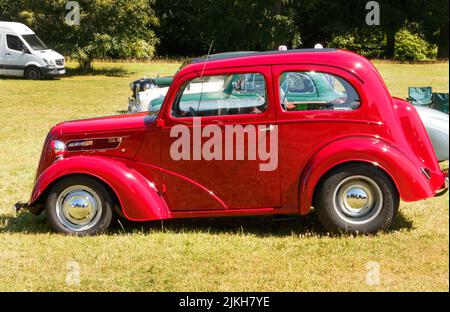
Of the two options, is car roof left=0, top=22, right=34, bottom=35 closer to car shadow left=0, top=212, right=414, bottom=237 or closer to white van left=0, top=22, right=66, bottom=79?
white van left=0, top=22, right=66, bottom=79

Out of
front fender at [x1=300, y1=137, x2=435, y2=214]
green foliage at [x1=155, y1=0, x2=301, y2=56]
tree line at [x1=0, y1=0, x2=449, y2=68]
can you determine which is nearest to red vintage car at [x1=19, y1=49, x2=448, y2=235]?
front fender at [x1=300, y1=137, x2=435, y2=214]

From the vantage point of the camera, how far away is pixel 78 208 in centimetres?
577

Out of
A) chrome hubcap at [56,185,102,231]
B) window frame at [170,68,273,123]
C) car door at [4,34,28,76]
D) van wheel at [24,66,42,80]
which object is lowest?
van wheel at [24,66,42,80]

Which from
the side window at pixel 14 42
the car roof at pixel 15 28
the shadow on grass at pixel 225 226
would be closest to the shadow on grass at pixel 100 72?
the car roof at pixel 15 28

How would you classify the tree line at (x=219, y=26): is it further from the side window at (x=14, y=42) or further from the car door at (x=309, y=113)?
the car door at (x=309, y=113)

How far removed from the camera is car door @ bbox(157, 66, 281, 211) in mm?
5418

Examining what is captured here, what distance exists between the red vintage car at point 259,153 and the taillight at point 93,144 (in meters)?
0.01

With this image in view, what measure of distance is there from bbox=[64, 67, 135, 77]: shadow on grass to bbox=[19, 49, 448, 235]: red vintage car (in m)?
24.8
